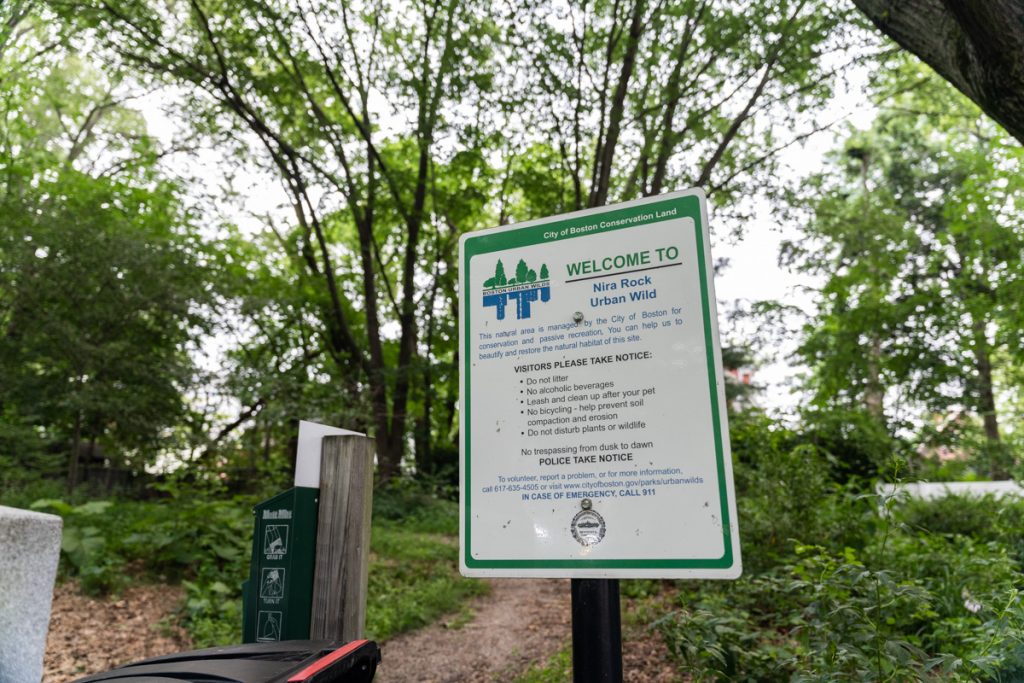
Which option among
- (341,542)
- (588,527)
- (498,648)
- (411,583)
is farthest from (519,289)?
(411,583)

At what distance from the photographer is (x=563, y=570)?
5.98ft

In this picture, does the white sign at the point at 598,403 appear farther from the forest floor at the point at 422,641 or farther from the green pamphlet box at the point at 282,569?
the forest floor at the point at 422,641

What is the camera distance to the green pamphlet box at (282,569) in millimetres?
2547

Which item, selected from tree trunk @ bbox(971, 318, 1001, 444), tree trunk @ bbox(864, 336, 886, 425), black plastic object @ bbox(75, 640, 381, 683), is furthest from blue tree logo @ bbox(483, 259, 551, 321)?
tree trunk @ bbox(971, 318, 1001, 444)

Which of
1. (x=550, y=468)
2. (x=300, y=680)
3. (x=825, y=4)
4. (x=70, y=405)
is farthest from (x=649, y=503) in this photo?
(x=825, y=4)

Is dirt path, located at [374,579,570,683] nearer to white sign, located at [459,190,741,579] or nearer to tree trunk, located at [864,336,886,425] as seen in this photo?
white sign, located at [459,190,741,579]

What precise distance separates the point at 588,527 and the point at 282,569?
137cm

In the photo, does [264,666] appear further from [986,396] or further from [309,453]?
[986,396]

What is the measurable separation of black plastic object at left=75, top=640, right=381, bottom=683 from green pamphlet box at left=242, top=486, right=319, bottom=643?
569mm

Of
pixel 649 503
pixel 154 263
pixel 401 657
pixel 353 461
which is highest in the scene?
pixel 154 263

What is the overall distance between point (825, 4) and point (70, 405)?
12189 millimetres

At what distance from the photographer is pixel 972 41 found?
342 centimetres

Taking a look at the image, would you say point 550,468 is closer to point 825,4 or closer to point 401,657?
point 401,657

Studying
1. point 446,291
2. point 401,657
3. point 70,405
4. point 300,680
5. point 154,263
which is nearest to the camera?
point 300,680
